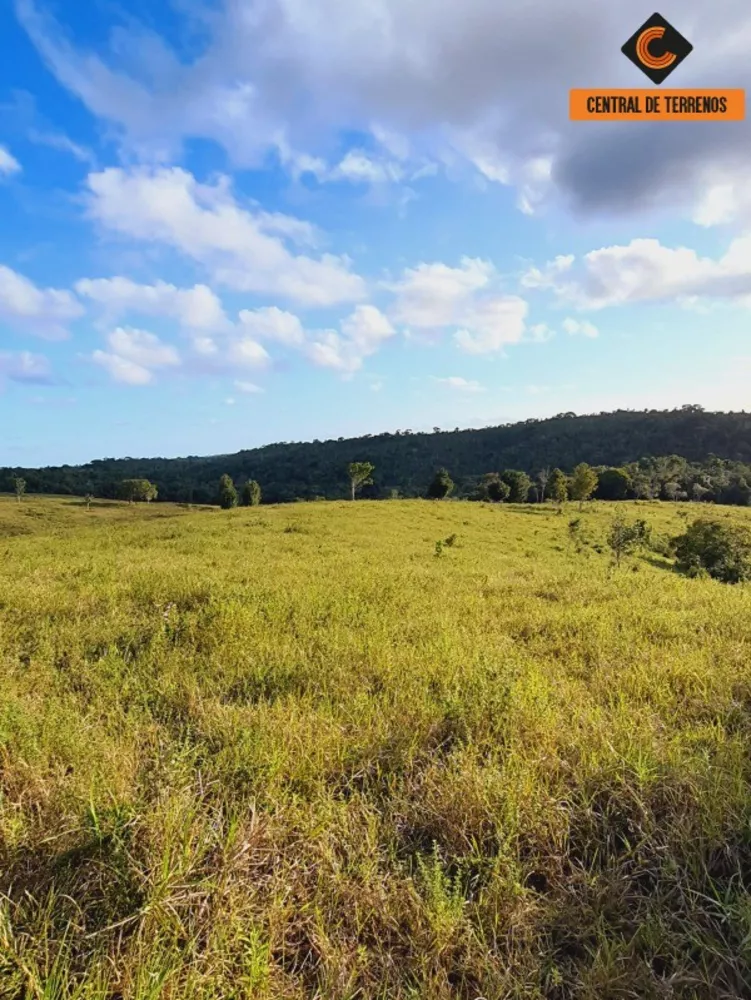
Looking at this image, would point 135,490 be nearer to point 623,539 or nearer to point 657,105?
point 623,539

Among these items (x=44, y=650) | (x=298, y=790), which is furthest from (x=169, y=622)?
(x=298, y=790)

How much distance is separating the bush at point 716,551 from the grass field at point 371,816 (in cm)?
2529

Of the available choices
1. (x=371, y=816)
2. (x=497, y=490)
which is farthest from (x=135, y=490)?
(x=371, y=816)

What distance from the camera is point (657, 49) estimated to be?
11.9 metres

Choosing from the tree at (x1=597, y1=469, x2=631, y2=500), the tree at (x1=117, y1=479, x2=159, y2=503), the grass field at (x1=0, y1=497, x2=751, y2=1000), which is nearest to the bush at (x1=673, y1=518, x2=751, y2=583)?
the grass field at (x1=0, y1=497, x2=751, y2=1000)

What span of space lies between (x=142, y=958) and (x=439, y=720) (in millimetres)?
2599

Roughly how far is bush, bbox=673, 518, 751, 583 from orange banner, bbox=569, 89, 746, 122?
20.7m

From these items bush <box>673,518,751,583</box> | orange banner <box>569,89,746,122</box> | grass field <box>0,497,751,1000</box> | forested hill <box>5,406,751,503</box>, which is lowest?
bush <box>673,518,751,583</box>

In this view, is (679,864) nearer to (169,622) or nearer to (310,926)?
(310,926)

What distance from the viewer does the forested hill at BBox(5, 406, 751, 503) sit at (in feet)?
431

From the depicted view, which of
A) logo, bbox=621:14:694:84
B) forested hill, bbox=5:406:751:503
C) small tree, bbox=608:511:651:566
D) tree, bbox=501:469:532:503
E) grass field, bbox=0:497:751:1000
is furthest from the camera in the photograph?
forested hill, bbox=5:406:751:503

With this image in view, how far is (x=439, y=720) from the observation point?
14.3 feet

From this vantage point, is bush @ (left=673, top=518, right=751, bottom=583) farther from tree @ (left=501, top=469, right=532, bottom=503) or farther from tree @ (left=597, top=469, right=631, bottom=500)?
tree @ (left=597, top=469, right=631, bottom=500)

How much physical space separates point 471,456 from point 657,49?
158 meters
